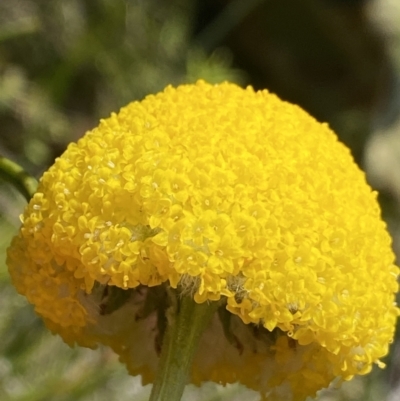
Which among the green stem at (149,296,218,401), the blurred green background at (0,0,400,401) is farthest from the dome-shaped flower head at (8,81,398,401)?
the blurred green background at (0,0,400,401)

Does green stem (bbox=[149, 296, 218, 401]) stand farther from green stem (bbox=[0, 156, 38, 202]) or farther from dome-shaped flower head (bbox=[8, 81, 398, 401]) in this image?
green stem (bbox=[0, 156, 38, 202])

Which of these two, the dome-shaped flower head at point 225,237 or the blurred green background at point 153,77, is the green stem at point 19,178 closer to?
the dome-shaped flower head at point 225,237

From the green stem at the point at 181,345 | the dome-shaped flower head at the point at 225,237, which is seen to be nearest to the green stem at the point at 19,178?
the dome-shaped flower head at the point at 225,237

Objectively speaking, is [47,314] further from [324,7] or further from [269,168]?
[324,7]

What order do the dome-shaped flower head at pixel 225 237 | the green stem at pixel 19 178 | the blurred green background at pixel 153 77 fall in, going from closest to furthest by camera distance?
the dome-shaped flower head at pixel 225 237 < the green stem at pixel 19 178 < the blurred green background at pixel 153 77

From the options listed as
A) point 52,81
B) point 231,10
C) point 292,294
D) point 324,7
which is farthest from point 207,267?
point 324,7

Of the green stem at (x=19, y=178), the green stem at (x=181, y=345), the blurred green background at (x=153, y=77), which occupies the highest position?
the blurred green background at (x=153, y=77)
